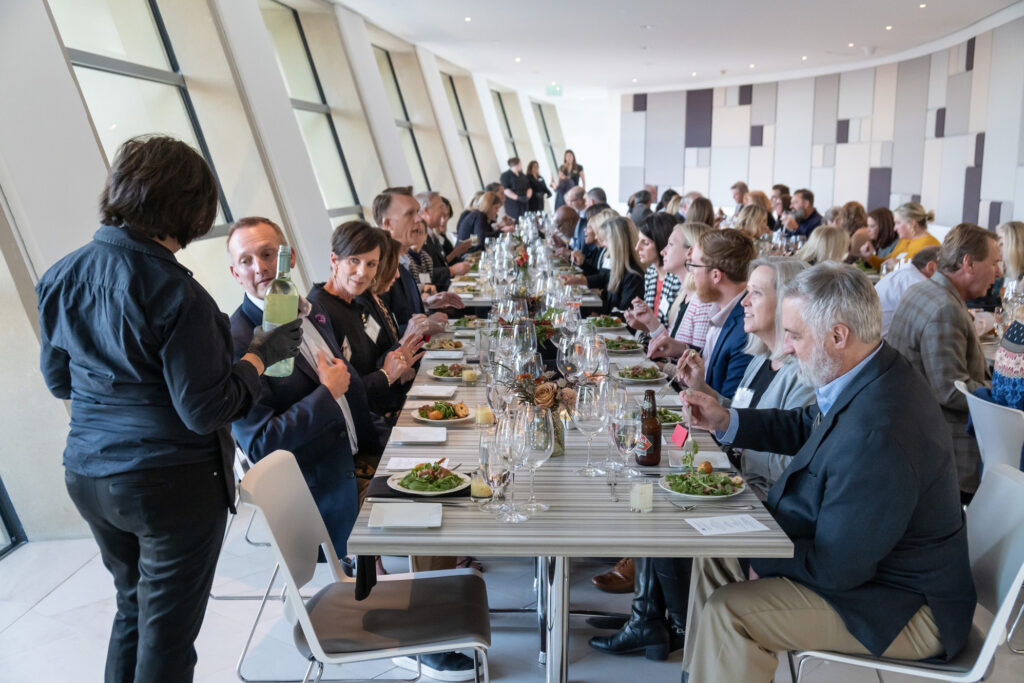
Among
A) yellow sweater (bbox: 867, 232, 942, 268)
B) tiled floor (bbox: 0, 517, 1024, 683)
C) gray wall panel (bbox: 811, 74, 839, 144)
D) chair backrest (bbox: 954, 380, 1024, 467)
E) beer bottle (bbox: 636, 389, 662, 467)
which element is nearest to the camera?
beer bottle (bbox: 636, 389, 662, 467)

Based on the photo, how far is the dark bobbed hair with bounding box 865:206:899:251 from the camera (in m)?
8.08

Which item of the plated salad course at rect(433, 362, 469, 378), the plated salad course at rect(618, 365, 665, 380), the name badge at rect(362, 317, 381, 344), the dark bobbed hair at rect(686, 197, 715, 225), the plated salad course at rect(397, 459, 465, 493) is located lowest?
the dark bobbed hair at rect(686, 197, 715, 225)

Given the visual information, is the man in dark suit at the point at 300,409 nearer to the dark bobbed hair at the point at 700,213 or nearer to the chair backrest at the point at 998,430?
the chair backrest at the point at 998,430

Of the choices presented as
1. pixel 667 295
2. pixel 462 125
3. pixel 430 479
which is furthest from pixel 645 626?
pixel 462 125

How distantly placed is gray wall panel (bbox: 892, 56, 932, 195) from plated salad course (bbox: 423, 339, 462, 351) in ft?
36.0

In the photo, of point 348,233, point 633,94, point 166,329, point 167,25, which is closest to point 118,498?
point 166,329

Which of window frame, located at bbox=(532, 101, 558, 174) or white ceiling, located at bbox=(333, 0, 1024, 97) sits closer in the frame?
white ceiling, located at bbox=(333, 0, 1024, 97)

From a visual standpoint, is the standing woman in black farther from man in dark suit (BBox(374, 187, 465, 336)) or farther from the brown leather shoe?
man in dark suit (BBox(374, 187, 465, 336))

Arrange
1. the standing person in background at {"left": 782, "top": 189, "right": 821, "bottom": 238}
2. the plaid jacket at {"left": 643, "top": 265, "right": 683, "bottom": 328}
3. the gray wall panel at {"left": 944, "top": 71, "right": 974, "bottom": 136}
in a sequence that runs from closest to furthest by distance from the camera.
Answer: the plaid jacket at {"left": 643, "top": 265, "right": 683, "bottom": 328}, the standing person in background at {"left": 782, "top": 189, "right": 821, "bottom": 238}, the gray wall panel at {"left": 944, "top": 71, "right": 974, "bottom": 136}

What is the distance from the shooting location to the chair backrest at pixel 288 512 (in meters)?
2.08

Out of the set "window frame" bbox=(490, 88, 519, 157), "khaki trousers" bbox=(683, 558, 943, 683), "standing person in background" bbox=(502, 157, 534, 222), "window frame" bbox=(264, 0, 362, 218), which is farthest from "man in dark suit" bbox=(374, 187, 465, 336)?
"window frame" bbox=(490, 88, 519, 157)

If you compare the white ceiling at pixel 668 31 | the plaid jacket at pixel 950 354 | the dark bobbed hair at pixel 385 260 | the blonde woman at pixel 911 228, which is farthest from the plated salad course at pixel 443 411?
the white ceiling at pixel 668 31

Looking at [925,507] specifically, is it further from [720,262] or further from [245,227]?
[245,227]

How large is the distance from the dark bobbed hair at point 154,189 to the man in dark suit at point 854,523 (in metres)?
1.50
